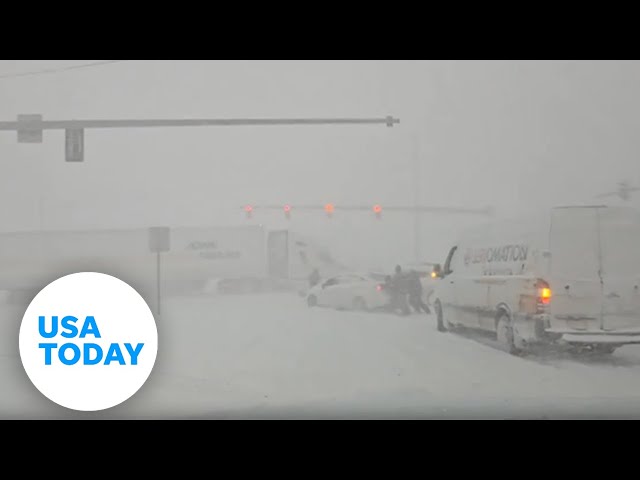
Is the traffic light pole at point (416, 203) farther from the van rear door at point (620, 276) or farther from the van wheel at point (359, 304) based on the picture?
the van rear door at point (620, 276)

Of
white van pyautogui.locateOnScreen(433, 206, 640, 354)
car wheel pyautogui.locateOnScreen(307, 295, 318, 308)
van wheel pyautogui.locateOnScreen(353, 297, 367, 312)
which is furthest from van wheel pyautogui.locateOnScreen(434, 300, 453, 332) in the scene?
car wheel pyautogui.locateOnScreen(307, 295, 318, 308)

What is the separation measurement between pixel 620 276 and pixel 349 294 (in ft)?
5.30

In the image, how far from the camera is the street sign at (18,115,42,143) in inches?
181

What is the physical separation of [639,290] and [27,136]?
3806 millimetres

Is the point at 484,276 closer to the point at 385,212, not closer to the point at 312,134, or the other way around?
the point at 385,212

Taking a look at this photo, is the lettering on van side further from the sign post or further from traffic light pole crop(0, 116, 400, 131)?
the sign post

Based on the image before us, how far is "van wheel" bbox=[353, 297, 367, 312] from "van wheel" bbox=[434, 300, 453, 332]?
1.47ft

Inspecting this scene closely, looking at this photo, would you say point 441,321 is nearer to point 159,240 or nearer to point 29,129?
point 159,240

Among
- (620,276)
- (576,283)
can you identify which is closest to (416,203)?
(576,283)

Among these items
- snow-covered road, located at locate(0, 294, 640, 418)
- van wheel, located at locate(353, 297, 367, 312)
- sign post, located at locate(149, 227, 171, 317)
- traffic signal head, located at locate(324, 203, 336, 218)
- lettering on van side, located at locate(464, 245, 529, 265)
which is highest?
traffic signal head, located at locate(324, 203, 336, 218)

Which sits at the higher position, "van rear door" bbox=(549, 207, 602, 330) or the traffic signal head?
the traffic signal head

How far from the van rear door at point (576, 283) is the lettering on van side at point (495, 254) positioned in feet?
0.63

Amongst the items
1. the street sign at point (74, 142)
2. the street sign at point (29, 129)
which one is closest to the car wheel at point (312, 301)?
the street sign at point (74, 142)

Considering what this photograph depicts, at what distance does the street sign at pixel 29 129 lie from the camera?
181 inches
